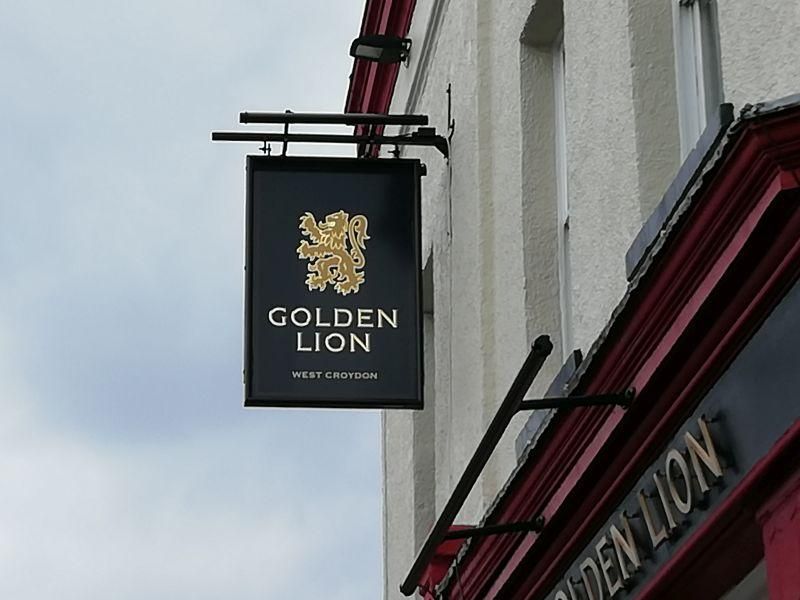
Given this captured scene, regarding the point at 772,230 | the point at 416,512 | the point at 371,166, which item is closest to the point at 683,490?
the point at 772,230

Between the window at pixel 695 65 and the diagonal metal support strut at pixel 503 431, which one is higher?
the window at pixel 695 65

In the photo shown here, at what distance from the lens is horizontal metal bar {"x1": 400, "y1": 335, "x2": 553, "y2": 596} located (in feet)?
29.3

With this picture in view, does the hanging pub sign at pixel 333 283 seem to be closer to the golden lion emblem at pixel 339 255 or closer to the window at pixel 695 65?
the golden lion emblem at pixel 339 255

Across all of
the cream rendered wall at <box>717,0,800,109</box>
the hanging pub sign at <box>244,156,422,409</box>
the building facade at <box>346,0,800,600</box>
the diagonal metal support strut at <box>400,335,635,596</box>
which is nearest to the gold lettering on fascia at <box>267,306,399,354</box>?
A: the hanging pub sign at <box>244,156,422,409</box>

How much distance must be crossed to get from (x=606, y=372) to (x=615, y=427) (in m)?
0.24

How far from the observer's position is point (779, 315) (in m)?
7.51

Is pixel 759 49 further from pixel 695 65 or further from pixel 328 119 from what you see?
pixel 328 119

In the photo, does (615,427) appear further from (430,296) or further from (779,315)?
(430,296)

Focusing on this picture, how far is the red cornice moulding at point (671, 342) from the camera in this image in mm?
7262

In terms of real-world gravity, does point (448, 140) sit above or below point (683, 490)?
above

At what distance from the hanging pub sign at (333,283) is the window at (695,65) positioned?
373cm

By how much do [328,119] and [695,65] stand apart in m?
5.05

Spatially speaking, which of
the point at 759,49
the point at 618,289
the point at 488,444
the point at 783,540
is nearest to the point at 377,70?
the point at 618,289

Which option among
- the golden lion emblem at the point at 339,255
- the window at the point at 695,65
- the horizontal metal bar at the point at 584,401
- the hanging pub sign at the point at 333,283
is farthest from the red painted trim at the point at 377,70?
the horizontal metal bar at the point at 584,401
